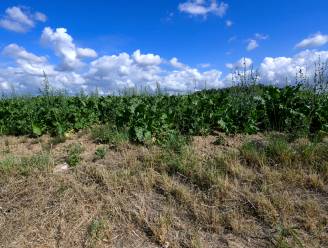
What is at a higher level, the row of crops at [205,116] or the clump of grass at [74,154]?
the row of crops at [205,116]

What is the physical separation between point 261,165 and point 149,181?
57.1 inches

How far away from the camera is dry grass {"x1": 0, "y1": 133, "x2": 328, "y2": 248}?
13.8 feet

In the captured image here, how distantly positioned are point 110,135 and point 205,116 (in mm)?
1554

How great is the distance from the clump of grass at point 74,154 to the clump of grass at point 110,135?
1.22ft

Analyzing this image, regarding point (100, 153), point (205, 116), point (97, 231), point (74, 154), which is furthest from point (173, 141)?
point (97, 231)

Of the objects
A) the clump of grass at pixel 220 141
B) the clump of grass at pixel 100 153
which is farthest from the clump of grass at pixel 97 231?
the clump of grass at pixel 220 141

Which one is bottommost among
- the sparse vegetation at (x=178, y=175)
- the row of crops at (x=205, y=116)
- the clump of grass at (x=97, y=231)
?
the clump of grass at (x=97, y=231)

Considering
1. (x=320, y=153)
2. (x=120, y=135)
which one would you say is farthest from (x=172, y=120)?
(x=320, y=153)

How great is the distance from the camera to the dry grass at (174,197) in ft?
13.8

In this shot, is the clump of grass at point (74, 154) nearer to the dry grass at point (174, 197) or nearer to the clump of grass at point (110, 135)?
the dry grass at point (174, 197)

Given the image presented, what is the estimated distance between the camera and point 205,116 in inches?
256

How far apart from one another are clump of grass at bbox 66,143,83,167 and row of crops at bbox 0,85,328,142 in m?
0.81

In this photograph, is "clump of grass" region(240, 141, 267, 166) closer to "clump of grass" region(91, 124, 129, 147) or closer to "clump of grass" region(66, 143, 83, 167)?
"clump of grass" region(91, 124, 129, 147)

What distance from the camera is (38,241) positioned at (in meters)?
4.31
